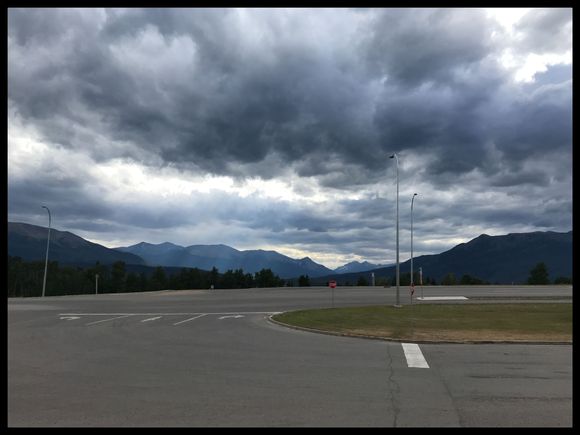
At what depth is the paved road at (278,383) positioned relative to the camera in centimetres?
663

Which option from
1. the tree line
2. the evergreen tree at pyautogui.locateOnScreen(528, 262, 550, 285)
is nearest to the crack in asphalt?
the tree line

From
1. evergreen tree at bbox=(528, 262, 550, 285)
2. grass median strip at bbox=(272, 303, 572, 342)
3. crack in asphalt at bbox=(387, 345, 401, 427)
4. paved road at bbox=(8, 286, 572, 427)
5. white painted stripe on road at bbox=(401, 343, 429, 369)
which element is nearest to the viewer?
paved road at bbox=(8, 286, 572, 427)

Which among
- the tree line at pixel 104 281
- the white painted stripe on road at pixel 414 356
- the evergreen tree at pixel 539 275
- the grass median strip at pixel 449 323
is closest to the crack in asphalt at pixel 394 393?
the white painted stripe on road at pixel 414 356

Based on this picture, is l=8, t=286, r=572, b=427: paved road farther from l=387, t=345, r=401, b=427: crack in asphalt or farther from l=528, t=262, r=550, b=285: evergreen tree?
l=528, t=262, r=550, b=285: evergreen tree

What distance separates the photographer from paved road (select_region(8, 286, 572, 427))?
663 cm

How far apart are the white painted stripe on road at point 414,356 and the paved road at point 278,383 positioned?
155mm

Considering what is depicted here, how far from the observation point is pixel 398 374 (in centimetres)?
949

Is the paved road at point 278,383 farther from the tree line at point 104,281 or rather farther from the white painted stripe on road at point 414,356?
the tree line at point 104,281

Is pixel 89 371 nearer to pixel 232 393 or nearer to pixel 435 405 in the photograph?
pixel 232 393

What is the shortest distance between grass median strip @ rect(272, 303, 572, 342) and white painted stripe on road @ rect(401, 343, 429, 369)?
43.9 inches
